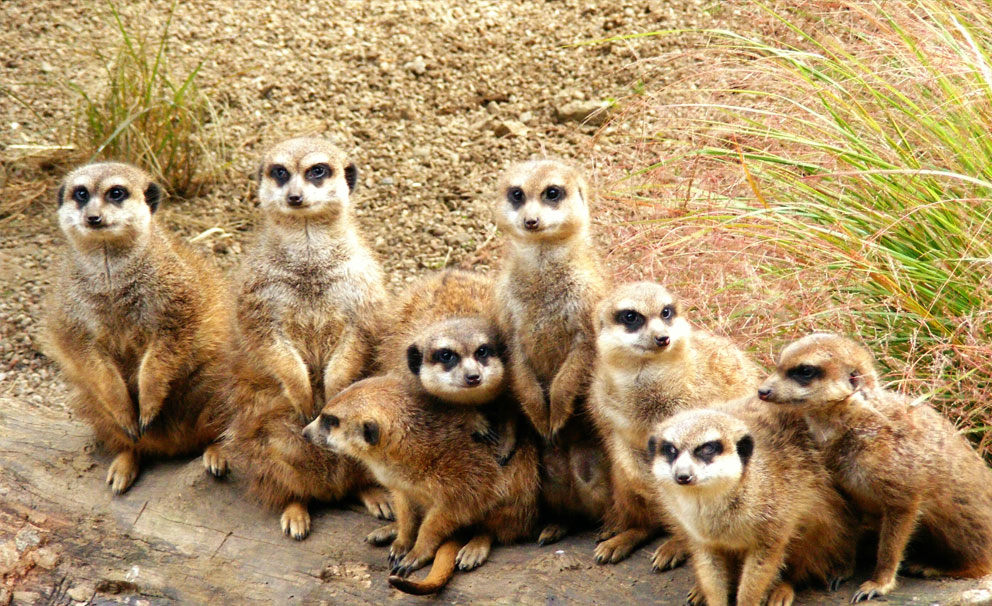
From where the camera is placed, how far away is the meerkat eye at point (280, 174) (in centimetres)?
429

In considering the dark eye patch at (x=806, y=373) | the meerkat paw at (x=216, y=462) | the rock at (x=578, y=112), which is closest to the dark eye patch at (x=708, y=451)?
the dark eye patch at (x=806, y=373)

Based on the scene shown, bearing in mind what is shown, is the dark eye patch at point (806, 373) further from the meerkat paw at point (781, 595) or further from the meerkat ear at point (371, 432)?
the meerkat ear at point (371, 432)

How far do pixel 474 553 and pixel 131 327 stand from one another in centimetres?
174

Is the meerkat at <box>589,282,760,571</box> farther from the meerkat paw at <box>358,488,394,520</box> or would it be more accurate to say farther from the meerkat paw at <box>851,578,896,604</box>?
the meerkat paw at <box>358,488,394,520</box>

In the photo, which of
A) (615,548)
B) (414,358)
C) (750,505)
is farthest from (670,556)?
(414,358)

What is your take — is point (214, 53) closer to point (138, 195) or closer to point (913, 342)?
point (138, 195)

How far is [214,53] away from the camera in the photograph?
25.0 feet

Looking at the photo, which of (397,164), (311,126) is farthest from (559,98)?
(311,126)

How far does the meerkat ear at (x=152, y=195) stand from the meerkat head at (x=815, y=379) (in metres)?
2.60

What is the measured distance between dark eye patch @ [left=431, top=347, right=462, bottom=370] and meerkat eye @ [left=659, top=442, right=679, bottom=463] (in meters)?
0.93

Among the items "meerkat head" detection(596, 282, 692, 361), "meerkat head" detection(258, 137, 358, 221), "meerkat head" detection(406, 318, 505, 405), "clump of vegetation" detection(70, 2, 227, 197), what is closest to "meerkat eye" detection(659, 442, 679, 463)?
"meerkat head" detection(596, 282, 692, 361)

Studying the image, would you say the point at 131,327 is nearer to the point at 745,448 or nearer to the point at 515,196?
the point at 515,196

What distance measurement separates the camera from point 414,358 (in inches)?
157

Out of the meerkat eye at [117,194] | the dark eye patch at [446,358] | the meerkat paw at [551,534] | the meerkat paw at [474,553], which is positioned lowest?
the meerkat paw at [551,534]
